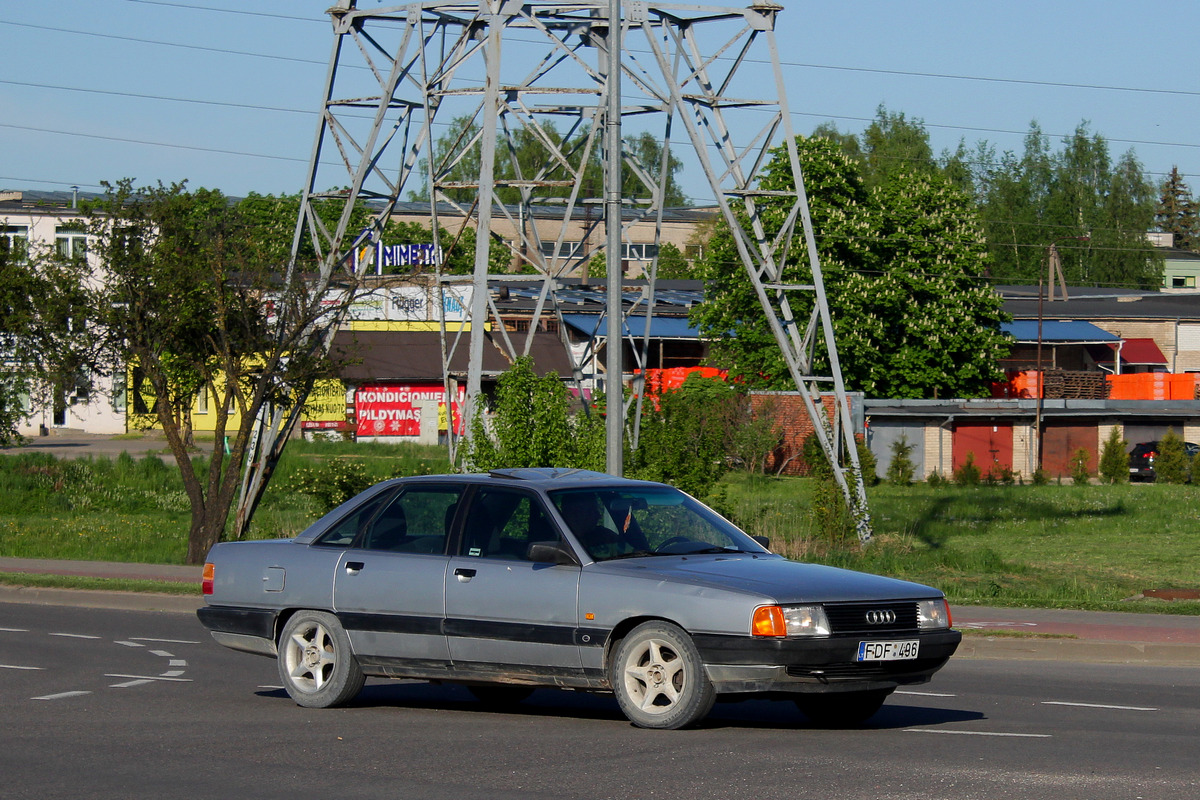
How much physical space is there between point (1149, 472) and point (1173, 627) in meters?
43.5

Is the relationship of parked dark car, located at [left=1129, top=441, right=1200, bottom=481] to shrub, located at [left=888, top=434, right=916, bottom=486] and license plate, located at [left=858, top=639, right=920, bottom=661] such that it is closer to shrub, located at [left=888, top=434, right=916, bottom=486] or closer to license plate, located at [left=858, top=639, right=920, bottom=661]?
shrub, located at [left=888, top=434, right=916, bottom=486]

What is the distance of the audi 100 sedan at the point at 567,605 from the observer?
830cm

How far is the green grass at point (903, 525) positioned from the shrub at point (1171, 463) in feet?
19.9

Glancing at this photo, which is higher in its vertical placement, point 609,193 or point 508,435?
point 609,193

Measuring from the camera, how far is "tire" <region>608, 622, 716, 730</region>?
8.38 metres

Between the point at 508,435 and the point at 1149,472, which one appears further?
the point at 1149,472

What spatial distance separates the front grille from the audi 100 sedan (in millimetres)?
11

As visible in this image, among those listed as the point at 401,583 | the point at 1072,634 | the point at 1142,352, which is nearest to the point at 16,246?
the point at 401,583

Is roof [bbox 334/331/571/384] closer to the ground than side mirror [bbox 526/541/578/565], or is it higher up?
higher up

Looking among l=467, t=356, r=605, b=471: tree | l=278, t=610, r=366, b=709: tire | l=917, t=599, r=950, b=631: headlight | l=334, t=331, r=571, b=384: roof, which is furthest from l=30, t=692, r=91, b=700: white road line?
l=334, t=331, r=571, b=384: roof

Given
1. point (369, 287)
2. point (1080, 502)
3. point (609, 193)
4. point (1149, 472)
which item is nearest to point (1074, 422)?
point (1149, 472)

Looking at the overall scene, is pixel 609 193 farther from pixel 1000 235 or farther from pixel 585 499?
pixel 1000 235

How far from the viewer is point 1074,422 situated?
203ft

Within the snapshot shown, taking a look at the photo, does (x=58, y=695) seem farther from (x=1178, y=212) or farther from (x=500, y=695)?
(x=1178, y=212)
